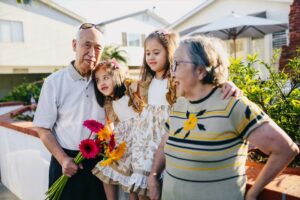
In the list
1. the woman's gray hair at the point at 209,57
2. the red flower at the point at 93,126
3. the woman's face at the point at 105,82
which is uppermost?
the woman's gray hair at the point at 209,57

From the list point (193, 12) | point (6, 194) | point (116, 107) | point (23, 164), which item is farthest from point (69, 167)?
point (193, 12)

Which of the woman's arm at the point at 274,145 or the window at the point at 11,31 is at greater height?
the window at the point at 11,31

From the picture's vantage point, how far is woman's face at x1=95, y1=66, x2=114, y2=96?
2.82 m

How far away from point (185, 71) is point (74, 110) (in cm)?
132

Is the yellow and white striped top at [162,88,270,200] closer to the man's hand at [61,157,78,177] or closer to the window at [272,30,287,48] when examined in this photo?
the man's hand at [61,157,78,177]

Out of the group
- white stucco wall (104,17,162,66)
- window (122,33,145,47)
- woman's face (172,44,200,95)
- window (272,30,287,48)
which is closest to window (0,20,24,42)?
white stucco wall (104,17,162,66)

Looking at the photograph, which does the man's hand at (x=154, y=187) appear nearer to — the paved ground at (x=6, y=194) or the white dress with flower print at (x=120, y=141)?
the white dress with flower print at (x=120, y=141)

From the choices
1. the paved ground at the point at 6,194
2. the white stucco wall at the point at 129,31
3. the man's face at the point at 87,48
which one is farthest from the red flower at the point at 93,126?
the white stucco wall at the point at 129,31

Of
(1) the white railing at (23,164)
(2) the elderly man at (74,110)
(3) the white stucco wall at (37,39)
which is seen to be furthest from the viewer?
(3) the white stucco wall at (37,39)

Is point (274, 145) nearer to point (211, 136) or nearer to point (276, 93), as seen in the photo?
point (211, 136)

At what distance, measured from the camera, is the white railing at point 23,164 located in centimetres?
428

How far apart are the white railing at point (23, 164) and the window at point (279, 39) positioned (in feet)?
38.1

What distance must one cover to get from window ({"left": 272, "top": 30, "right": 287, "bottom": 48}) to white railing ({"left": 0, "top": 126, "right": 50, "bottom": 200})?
1162cm

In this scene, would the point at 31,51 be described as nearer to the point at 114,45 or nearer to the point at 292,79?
the point at 114,45
